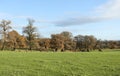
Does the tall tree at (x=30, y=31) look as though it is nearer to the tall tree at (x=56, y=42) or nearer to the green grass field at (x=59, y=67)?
the tall tree at (x=56, y=42)

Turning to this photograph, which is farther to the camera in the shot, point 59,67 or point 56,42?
point 56,42

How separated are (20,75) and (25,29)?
107442 millimetres

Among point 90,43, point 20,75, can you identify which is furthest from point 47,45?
point 20,75

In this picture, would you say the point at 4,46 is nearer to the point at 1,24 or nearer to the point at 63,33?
the point at 1,24

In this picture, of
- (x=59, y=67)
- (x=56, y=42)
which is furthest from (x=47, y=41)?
(x=59, y=67)

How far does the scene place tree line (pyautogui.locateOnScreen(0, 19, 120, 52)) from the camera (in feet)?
378

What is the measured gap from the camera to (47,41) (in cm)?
13625

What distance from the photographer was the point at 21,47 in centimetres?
12400

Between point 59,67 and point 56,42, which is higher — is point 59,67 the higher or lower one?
the lower one

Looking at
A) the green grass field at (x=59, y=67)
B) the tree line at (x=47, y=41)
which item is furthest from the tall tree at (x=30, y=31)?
the green grass field at (x=59, y=67)

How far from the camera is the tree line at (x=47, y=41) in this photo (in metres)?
115

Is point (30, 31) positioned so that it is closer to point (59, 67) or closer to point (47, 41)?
point (47, 41)

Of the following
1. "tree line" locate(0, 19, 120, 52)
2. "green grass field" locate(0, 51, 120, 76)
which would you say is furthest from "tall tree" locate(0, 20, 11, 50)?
"green grass field" locate(0, 51, 120, 76)

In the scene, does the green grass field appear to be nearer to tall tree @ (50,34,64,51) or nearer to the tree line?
the tree line
